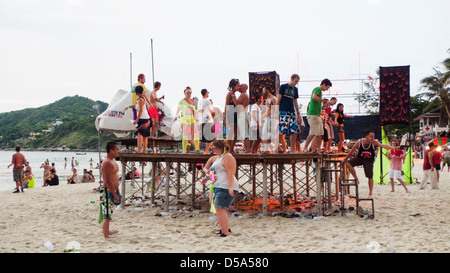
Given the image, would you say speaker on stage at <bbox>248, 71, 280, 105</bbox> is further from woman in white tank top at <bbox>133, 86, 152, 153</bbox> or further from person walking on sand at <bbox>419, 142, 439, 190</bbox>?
woman in white tank top at <bbox>133, 86, 152, 153</bbox>

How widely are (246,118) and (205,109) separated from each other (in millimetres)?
1229

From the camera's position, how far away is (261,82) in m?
19.3

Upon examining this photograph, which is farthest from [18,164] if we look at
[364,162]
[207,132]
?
[364,162]

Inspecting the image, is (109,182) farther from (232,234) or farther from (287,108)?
(287,108)

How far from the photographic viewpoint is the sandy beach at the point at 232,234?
675cm

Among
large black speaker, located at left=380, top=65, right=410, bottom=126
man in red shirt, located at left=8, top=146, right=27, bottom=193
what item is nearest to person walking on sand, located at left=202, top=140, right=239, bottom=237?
large black speaker, located at left=380, top=65, right=410, bottom=126

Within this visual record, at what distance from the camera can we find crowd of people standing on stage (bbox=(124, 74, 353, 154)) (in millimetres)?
9633

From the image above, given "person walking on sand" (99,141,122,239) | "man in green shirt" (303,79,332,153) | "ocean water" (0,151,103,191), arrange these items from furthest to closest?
"ocean water" (0,151,103,191) → "man in green shirt" (303,79,332,153) → "person walking on sand" (99,141,122,239)

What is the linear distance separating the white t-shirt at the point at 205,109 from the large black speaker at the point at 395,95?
25.8ft

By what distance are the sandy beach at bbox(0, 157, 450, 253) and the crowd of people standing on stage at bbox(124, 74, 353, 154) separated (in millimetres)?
1825

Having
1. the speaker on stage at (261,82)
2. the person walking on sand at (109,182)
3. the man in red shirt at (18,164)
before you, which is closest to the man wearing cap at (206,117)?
the person walking on sand at (109,182)

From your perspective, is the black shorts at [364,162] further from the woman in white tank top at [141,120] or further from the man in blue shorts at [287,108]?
the woman in white tank top at [141,120]

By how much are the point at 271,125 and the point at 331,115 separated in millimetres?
3127
